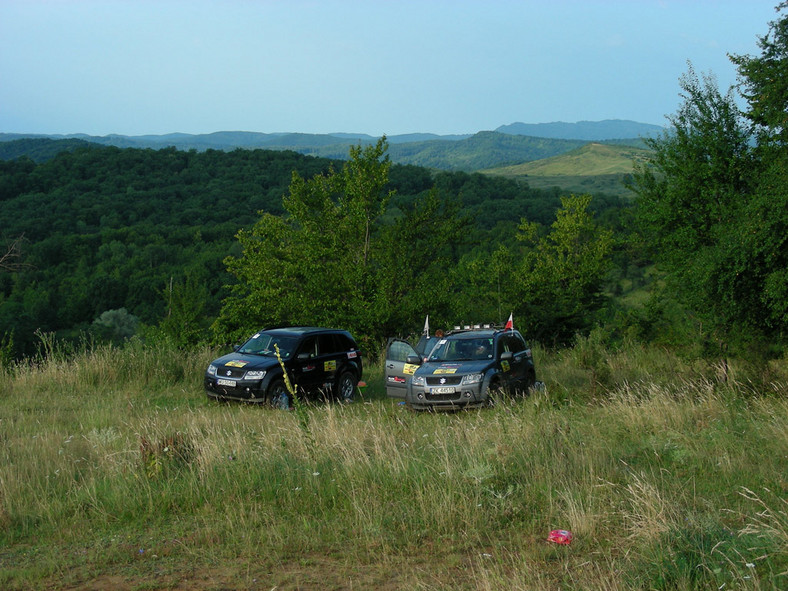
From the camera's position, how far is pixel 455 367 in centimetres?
1408

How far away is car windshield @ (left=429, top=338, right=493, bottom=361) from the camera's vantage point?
14.8m

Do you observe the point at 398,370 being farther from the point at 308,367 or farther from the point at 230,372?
the point at 230,372

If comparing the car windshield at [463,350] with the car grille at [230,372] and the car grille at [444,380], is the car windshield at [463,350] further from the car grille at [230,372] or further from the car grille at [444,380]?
the car grille at [230,372]

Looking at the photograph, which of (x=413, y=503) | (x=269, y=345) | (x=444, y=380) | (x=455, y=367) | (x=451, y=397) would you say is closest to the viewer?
(x=413, y=503)

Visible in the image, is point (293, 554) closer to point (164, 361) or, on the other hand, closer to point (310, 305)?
point (164, 361)

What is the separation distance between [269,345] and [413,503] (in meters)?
9.52

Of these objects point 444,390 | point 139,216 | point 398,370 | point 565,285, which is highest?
point 444,390

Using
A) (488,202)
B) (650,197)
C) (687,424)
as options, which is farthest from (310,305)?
(488,202)

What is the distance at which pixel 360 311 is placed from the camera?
24266 millimetres

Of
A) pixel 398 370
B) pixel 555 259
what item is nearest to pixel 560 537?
pixel 398 370

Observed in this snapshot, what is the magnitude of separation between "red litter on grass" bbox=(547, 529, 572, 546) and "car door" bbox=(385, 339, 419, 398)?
9314 mm

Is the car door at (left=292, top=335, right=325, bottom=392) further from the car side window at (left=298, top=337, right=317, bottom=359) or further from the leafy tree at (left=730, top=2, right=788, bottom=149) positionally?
the leafy tree at (left=730, top=2, right=788, bottom=149)

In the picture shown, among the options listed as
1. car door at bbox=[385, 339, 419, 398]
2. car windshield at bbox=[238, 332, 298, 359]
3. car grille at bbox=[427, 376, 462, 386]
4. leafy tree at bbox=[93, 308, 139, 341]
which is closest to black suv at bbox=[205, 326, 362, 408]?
car windshield at bbox=[238, 332, 298, 359]

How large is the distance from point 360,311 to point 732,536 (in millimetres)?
19292
